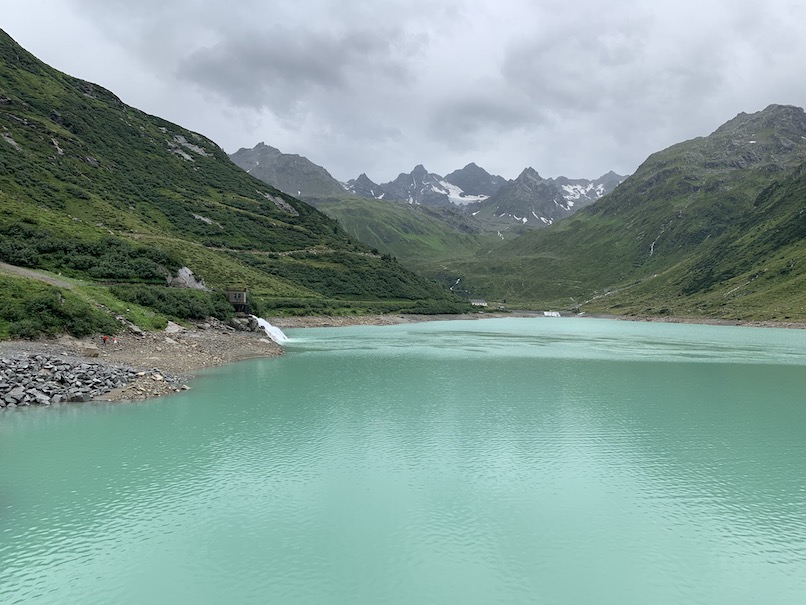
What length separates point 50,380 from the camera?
3244 cm

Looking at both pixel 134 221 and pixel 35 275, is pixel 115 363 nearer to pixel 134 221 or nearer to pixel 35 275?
pixel 35 275

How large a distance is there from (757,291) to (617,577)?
642ft

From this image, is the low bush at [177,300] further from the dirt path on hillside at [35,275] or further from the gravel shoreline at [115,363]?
the dirt path on hillside at [35,275]

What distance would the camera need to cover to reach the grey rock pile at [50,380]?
30.8m

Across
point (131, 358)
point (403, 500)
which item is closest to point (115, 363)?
point (131, 358)

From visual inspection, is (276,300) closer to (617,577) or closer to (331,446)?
(331,446)

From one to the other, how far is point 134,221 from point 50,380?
10535cm

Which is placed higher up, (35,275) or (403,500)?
(35,275)

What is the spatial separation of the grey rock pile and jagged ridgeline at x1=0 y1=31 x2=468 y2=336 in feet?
77.1

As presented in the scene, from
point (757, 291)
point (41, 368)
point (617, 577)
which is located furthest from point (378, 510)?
point (757, 291)

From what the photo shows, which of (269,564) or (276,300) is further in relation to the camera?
(276,300)

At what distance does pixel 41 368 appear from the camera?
3297 cm

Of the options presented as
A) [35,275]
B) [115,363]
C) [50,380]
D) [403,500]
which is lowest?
[403,500]

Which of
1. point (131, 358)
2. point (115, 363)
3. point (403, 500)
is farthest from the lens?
point (131, 358)
